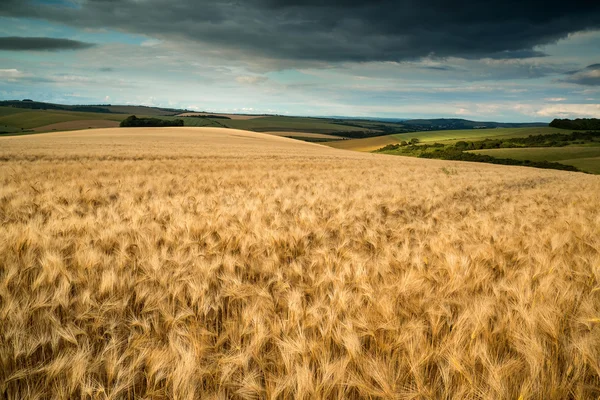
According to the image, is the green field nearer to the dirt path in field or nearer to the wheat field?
the dirt path in field

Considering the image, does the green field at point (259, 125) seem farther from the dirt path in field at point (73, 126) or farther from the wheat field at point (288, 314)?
the wheat field at point (288, 314)

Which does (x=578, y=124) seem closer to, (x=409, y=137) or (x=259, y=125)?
(x=409, y=137)

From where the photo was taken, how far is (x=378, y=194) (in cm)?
710

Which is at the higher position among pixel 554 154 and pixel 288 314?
pixel 554 154

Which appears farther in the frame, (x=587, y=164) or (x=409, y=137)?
(x=409, y=137)

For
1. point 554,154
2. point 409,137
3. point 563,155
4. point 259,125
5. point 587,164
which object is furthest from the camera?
point 259,125

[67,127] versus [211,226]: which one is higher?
[67,127]

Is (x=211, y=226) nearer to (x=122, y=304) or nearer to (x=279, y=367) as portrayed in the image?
(x=122, y=304)

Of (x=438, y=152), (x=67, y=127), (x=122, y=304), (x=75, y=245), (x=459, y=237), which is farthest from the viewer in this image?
(x=67, y=127)

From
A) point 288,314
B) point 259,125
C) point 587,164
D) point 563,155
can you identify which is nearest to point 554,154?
point 563,155

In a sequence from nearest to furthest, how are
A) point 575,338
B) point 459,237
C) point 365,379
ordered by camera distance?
point 365,379 < point 575,338 < point 459,237

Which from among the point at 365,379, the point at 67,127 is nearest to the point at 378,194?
the point at 365,379

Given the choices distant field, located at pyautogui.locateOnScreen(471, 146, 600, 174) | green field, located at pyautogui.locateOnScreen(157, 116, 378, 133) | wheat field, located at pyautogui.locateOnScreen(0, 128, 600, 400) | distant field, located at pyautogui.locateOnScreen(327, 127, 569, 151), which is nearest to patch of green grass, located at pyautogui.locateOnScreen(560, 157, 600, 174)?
distant field, located at pyautogui.locateOnScreen(471, 146, 600, 174)

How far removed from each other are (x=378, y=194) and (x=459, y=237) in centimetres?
354
